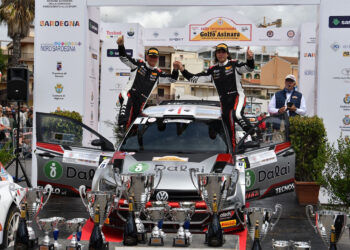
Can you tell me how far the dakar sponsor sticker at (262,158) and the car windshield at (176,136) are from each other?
44cm

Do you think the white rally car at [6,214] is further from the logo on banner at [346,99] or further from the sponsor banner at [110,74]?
the sponsor banner at [110,74]

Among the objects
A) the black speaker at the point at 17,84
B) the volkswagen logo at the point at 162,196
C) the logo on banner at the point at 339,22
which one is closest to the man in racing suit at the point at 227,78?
the logo on banner at the point at 339,22

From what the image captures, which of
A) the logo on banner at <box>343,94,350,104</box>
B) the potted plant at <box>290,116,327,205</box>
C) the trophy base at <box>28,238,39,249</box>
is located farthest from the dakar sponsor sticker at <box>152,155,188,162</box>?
the logo on banner at <box>343,94,350,104</box>

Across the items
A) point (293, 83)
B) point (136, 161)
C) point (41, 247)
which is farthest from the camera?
point (293, 83)

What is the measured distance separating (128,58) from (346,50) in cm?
451

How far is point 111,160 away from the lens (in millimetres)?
7297

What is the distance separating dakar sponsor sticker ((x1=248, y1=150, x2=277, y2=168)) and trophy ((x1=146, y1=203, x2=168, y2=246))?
2353 millimetres

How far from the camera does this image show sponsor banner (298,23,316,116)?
20.3m

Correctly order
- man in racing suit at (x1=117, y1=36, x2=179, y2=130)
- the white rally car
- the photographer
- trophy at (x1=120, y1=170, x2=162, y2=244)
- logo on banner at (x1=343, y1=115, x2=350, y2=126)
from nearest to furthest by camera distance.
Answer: trophy at (x1=120, y1=170, x2=162, y2=244) → the white rally car → man in racing suit at (x1=117, y1=36, x2=179, y2=130) → the photographer → logo on banner at (x1=343, y1=115, x2=350, y2=126)

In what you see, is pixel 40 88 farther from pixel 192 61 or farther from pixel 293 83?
pixel 192 61

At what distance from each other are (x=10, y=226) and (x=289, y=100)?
6.85 metres

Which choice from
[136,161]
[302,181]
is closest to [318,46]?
[302,181]

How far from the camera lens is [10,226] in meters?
6.11

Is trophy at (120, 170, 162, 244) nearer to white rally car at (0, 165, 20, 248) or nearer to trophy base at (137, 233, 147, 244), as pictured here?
trophy base at (137, 233, 147, 244)
